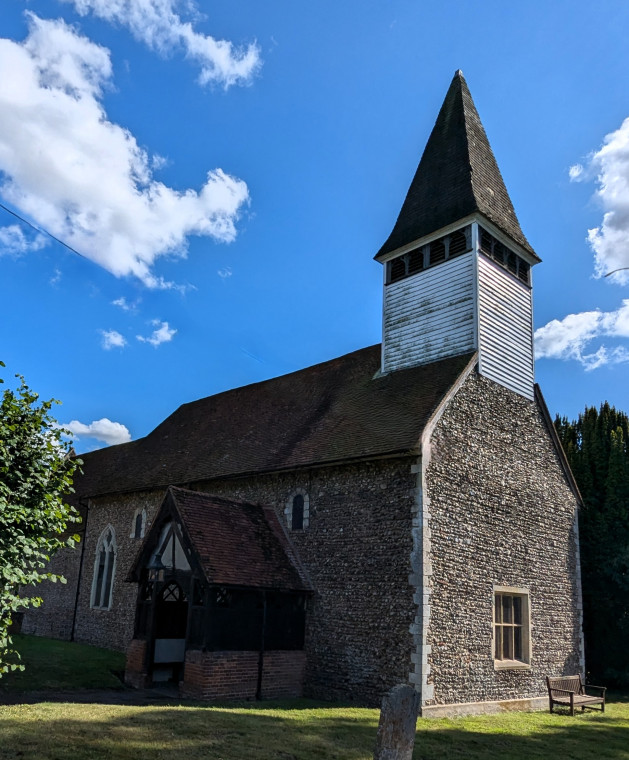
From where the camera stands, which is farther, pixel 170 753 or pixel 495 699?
pixel 495 699

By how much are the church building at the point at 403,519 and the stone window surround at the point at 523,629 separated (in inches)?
1.6

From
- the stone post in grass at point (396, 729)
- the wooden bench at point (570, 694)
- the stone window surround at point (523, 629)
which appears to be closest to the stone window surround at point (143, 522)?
the stone window surround at point (523, 629)

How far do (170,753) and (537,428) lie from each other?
1373 cm

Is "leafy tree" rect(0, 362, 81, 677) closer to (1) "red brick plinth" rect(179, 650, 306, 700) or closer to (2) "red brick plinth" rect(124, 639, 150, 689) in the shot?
(1) "red brick plinth" rect(179, 650, 306, 700)

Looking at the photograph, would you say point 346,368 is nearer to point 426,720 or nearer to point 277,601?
point 277,601

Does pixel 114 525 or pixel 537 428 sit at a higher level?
pixel 537 428

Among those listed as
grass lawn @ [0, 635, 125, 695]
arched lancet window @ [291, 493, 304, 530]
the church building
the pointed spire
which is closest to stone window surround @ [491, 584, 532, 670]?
the church building

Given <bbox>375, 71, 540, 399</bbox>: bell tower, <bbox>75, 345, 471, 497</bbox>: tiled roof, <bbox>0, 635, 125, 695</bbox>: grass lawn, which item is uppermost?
<bbox>375, 71, 540, 399</bbox>: bell tower

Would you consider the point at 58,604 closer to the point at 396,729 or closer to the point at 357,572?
the point at 357,572

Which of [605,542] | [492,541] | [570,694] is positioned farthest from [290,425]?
[605,542]

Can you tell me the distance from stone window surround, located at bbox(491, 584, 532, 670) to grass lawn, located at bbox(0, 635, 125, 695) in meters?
9.05

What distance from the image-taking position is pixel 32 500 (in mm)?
7828

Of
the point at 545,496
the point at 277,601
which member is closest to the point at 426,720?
the point at 277,601

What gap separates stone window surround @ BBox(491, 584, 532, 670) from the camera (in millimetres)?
15016
